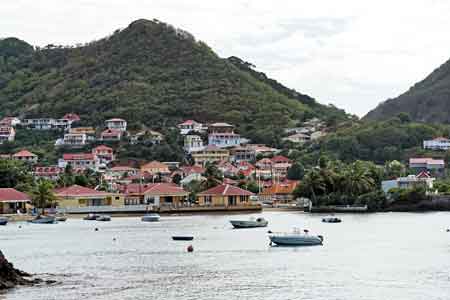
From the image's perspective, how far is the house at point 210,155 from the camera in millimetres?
176125

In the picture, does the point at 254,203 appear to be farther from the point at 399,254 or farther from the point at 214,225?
the point at 399,254

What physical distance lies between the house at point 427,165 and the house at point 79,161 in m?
51.3

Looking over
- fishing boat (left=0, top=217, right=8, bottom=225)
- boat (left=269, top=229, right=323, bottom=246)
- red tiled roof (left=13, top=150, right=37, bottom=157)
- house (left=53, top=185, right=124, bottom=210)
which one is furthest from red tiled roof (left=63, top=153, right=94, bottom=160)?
boat (left=269, top=229, right=323, bottom=246)

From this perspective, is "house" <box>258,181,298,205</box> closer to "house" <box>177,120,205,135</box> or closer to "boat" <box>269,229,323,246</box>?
"house" <box>177,120,205,135</box>

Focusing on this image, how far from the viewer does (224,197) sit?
114m

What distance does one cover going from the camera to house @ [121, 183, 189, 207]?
11650cm

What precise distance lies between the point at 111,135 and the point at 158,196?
2878 inches

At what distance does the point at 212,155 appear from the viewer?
178 m

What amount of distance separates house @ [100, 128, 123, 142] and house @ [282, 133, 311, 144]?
3168 cm

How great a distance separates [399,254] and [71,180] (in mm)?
73694

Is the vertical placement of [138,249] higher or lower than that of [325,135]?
lower

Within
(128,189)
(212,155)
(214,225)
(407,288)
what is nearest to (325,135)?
(212,155)

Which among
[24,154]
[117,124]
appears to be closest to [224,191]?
[24,154]

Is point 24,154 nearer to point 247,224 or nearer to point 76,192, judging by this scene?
point 76,192
